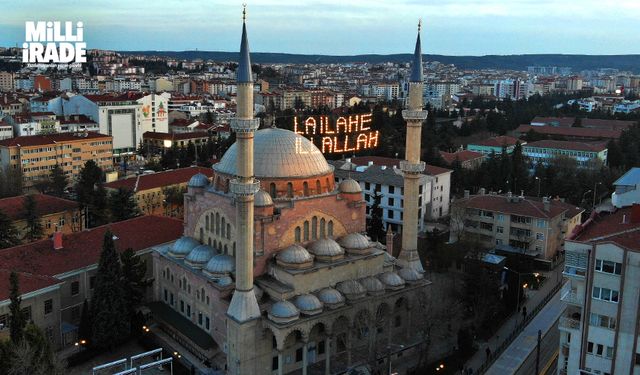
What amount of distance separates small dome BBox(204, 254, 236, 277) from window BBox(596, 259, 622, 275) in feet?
46.7

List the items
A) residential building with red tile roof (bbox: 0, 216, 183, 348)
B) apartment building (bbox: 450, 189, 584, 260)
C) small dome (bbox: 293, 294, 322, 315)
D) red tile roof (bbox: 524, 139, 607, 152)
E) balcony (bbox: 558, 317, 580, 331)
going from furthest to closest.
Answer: red tile roof (bbox: 524, 139, 607, 152) → apartment building (bbox: 450, 189, 584, 260) → residential building with red tile roof (bbox: 0, 216, 183, 348) → small dome (bbox: 293, 294, 322, 315) → balcony (bbox: 558, 317, 580, 331)

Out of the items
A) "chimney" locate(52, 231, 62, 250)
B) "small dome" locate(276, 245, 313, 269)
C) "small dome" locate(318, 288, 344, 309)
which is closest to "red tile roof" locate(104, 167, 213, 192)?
"chimney" locate(52, 231, 62, 250)

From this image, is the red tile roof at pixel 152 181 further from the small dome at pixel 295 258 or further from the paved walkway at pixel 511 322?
the paved walkway at pixel 511 322

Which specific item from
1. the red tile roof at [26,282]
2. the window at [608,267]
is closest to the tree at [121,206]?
the red tile roof at [26,282]

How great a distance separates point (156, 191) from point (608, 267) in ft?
115

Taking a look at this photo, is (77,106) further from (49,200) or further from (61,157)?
(49,200)

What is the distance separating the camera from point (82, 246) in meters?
29.7

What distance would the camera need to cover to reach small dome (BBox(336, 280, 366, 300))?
81.0ft

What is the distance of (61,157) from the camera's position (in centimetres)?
5659

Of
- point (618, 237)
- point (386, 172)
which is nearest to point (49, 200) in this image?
point (386, 172)

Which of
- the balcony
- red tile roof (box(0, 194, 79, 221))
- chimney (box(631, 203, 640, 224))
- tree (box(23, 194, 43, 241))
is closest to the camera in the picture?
the balcony

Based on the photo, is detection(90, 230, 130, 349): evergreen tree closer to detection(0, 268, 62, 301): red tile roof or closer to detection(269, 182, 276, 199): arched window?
detection(0, 268, 62, 301): red tile roof

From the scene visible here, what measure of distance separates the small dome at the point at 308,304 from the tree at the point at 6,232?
19302 mm

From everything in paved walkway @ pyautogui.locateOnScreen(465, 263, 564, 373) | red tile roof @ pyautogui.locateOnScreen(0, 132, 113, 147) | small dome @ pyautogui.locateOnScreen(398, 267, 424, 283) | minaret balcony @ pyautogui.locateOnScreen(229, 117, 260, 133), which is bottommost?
paved walkway @ pyautogui.locateOnScreen(465, 263, 564, 373)
